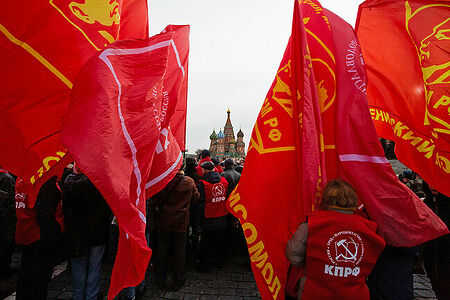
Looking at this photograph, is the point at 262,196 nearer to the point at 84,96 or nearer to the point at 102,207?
the point at 84,96

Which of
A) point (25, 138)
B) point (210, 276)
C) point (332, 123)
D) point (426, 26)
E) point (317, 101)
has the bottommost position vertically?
point (210, 276)

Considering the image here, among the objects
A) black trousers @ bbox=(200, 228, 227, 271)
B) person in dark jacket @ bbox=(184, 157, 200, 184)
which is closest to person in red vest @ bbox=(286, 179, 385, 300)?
black trousers @ bbox=(200, 228, 227, 271)

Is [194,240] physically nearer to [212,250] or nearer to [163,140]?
[212,250]

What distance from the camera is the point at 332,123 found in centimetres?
216

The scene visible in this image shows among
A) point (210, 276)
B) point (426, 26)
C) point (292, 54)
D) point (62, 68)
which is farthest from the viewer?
point (210, 276)

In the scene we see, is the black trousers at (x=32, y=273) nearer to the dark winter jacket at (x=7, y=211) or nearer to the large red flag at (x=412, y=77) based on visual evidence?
the dark winter jacket at (x=7, y=211)

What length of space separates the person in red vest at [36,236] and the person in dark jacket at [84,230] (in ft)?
0.56

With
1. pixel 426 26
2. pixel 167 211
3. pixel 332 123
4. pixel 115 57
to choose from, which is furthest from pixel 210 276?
pixel 426 26

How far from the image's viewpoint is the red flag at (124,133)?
4.98 feet

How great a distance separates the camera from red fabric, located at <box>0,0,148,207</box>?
1.72m

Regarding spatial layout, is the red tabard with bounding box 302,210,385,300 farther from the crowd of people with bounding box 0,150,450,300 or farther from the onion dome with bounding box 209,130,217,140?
the onion dome with bounding box 209,130,217,140

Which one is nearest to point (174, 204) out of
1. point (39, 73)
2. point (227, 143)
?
point (39, 73)

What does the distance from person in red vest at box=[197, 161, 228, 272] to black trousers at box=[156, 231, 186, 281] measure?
0.72 metres

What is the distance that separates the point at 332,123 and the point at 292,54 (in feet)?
2.52
